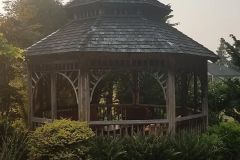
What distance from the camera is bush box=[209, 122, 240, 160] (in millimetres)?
13969

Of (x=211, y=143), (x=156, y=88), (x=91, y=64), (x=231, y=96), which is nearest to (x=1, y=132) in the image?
(x=91, y=64)

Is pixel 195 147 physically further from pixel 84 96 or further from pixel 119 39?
pixel 119 39

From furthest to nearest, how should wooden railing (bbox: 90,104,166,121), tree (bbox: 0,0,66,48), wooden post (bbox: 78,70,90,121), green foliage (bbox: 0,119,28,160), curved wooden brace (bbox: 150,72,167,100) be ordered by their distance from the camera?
wooden railing (bbox: 90,104,166,121) → tree (bbox: 0,0,66,48) → curved wooden brace (bbox: 150,72,167,100) → wooden post (bbox: 78,70,90,121) → green foliage (bbox: 0,119,28,160)

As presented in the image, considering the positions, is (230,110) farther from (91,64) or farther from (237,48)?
(91,64)

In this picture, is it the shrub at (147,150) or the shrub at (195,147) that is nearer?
the shrub at (147,150)

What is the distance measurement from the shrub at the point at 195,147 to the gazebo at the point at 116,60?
144 centimetres

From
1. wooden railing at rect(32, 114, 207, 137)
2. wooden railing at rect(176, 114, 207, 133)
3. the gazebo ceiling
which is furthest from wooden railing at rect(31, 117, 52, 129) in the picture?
wooden railing at rect(176, 114, 207, 133)

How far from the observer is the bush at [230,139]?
14.0 m

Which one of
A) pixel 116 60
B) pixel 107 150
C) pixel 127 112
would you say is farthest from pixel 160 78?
pixel 127 112

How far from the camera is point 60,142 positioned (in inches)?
462

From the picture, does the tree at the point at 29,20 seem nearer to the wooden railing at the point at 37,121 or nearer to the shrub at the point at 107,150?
the wooden railing at the point at 37,121

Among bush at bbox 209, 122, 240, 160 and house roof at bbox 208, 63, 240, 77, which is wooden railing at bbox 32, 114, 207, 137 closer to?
bush at bbox 209, 122, 240, 160

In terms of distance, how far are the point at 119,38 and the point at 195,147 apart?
5.22 metres

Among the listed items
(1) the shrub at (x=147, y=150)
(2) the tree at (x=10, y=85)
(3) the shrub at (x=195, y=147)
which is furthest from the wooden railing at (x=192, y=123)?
(2) the tree at (x=10, y=85)
